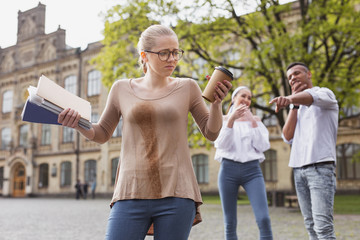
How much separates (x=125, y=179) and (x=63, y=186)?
36.1 meters

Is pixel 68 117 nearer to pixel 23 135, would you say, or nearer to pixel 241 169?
pixel 241 169

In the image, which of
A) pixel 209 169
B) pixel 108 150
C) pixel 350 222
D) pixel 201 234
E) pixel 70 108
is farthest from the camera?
pixel 108 150

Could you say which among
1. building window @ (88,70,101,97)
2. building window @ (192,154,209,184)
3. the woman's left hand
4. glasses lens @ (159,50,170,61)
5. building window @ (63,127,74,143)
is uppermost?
building window @ (88,70,101,97)

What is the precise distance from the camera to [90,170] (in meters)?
35.2

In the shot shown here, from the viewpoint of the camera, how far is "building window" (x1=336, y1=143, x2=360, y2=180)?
23.9m

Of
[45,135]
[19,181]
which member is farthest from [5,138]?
[45,135]

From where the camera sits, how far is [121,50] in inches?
629

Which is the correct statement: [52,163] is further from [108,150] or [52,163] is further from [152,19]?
[152,19]

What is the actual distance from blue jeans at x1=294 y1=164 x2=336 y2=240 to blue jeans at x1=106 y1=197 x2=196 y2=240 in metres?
1.80

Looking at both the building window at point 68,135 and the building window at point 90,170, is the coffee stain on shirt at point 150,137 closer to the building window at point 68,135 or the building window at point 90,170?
the building window at point 90,170

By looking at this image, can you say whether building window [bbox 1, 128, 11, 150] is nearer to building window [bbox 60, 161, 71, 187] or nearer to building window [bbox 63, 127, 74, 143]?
building window [bbox 63, 127, 74, 143]

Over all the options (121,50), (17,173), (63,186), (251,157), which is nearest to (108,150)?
(63,186)

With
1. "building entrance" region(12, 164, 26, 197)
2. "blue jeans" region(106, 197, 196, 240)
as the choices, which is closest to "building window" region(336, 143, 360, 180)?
"blue jeans" region(106, 197, 196, 240)

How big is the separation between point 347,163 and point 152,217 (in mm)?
24583
